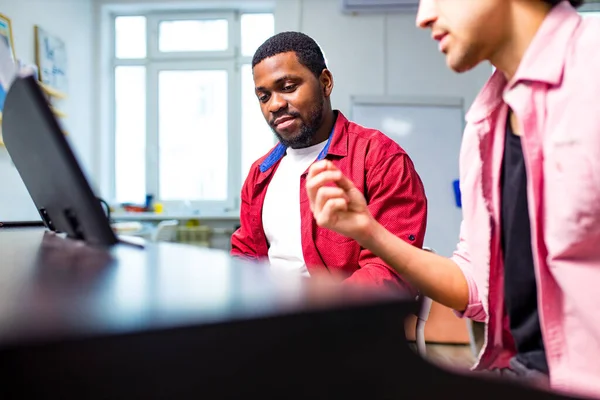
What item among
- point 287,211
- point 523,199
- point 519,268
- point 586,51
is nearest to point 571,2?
point 586,51

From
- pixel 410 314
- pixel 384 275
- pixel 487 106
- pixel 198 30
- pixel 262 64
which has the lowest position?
pixel 384 275

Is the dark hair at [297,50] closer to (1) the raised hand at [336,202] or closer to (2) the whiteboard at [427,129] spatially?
(1) the raised hand at [336,202]

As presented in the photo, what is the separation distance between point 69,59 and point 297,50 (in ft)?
9.62

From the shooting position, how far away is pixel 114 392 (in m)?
0.31

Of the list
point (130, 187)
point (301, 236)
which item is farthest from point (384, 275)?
point (130, 187)

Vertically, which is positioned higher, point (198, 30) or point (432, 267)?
point (198, 30)

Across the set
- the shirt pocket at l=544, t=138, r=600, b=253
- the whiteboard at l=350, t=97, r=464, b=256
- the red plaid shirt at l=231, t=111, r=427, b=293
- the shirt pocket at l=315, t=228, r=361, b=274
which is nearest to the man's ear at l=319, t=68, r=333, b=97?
the red plaid shirt at l=231, t=111, r=427, b=293

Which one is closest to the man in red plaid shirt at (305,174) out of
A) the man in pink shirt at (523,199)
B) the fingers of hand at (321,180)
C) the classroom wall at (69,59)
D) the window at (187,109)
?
the man in pink shirt at (523,199)

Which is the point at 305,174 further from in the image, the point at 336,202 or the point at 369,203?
the point at 336,202

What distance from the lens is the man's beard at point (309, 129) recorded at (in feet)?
5.12

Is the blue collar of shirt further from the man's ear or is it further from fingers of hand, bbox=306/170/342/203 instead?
fingers of hand, bbox=306/170/342/203

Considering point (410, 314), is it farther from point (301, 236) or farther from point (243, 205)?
point (243, 205)

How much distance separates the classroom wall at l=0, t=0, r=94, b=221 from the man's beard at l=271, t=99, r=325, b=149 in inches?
72.0

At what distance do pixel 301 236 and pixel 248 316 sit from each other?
3.78 feet
